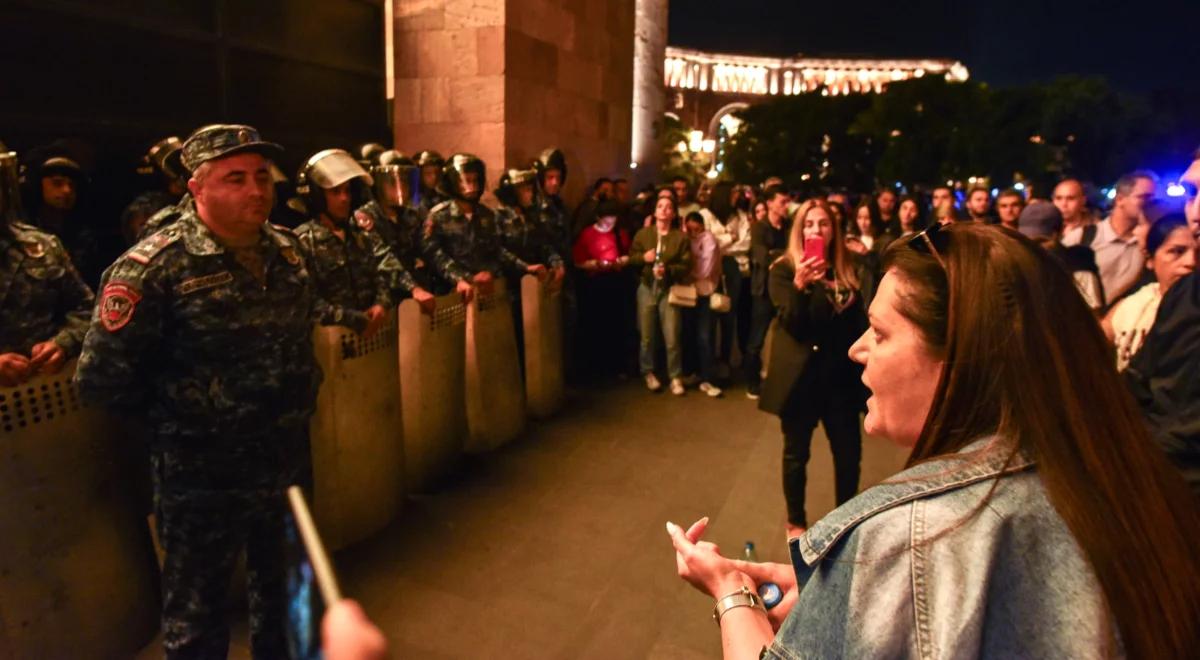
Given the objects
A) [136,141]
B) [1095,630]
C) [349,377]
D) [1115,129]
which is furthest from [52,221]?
[1115,129]

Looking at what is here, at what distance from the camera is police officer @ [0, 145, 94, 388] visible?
124 inches

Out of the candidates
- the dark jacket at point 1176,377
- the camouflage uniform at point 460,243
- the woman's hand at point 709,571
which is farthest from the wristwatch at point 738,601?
the camouflage uniform at point 460,243

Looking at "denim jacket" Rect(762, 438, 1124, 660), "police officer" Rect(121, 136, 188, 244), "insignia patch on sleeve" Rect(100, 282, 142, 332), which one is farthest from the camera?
"police officer" Rect(121, 136, 188, 244)

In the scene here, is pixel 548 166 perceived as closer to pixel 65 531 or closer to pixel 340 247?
pixel 340 247

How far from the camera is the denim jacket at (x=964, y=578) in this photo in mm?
994

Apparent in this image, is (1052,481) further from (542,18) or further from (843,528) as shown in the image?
(542,18)

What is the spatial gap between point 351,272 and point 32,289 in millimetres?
1653

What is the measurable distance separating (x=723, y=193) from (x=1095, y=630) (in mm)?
8587

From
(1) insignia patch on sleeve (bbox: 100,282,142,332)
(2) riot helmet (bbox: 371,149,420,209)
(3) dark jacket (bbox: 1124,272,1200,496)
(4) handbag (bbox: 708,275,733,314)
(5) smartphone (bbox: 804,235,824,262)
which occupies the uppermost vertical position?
(2) riot helmet (bbox: 371,149,420,209)

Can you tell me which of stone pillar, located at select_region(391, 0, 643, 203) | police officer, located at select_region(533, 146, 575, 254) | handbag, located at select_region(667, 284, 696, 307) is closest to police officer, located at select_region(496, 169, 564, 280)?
police officer, located at select_region(533, 146, 575, 254)

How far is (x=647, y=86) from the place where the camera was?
42.6 ft

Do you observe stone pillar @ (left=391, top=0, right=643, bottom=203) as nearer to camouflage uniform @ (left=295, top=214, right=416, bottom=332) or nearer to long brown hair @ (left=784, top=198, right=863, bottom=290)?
camouflage uniform @ (left=295, top=214, right=416, bottom=332)

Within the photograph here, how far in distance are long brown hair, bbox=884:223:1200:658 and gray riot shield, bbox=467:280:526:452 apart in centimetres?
455

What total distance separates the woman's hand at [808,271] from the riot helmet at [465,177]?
2.93 meters
